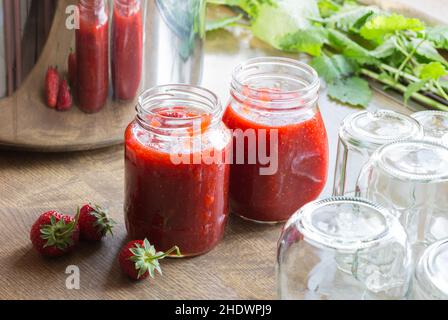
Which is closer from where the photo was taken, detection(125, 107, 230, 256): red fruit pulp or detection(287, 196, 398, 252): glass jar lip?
detection(287, 196, 398, 252): glass jar lip

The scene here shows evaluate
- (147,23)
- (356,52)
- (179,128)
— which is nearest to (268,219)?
(179,128)

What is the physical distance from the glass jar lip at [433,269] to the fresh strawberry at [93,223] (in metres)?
0.37

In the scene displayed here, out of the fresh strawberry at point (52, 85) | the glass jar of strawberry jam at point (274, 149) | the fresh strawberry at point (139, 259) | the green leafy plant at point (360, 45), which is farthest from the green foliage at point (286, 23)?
the fresh strawberry at point (139, 259)

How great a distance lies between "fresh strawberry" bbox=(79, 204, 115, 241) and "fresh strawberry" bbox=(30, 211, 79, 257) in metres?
0.02

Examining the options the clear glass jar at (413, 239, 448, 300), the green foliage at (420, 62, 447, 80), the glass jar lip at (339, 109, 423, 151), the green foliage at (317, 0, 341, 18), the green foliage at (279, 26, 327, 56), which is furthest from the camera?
the green foliage at (317, 0, 341, 18)

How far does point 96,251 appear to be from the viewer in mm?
1012

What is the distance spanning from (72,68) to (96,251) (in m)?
0.23

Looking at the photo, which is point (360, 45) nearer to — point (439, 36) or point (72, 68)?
point (439, 36)

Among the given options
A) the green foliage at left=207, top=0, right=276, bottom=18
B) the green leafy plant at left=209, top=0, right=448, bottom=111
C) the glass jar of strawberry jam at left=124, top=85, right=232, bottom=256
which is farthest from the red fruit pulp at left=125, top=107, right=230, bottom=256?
the green foliage at left=207, top=0, right=276, bottom=18

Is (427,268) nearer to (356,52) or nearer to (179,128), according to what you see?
(179,128)

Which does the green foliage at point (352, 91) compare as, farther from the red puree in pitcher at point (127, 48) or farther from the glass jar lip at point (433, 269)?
the glass jar lip at point (433, 269)

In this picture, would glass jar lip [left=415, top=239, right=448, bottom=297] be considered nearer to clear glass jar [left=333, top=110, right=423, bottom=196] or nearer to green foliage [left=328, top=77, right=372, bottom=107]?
clear glass jar [left=333, top=110, right=423, bottom=196]

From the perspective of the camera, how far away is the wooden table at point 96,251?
95cm

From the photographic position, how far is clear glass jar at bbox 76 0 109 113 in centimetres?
108
